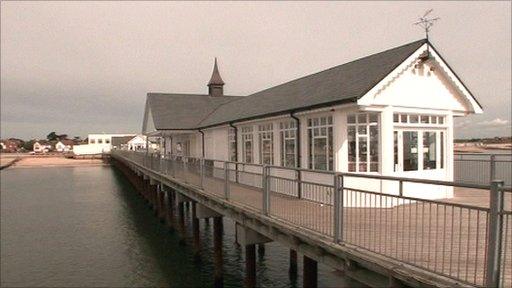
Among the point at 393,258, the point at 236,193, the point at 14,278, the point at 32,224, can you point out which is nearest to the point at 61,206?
the point at 32,224

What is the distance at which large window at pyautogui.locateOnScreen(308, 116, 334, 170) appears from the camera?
1245 cm

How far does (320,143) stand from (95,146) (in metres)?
114

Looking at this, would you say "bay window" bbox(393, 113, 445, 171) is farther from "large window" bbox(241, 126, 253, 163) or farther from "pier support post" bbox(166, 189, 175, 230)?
"pier support post" bbox(166, 189, 175, 230)

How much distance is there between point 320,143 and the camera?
42.4ft

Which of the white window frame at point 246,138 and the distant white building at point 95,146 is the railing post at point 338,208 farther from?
the distant white building at point 95,146

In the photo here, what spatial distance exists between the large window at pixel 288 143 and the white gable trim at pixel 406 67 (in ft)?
12.5

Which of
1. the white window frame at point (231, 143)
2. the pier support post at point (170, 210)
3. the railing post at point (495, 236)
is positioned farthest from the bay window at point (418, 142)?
the pier support post at point (170, 210)

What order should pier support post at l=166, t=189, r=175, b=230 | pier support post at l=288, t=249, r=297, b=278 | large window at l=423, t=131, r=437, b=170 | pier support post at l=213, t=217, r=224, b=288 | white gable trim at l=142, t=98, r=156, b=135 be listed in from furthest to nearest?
white gable trim at l=142, t=98, r=156, b=135 → pier support post at l=166, t=189, r=175, b=230 → pier support post at l=288, t=249, r=297, b=278 → pier support post at l=213, t=217, r=224, b=288 → large window at l=423, t=131, r=437, b=170

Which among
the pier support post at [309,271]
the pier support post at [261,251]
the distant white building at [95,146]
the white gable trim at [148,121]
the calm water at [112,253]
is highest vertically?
the white gable trim at [148,121]

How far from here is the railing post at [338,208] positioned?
659 centimetres

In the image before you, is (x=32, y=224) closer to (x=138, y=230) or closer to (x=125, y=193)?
(x=138, y=230)

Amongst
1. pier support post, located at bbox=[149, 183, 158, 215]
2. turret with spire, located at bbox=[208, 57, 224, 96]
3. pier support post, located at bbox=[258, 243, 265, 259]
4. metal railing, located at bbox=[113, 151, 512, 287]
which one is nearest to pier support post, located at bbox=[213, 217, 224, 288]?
metal railing, located at bbox=[113, 151, 512, 287]

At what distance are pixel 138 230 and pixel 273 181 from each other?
16.0m

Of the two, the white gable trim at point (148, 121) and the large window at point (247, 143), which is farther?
the white gable trim at point (148, 121)
